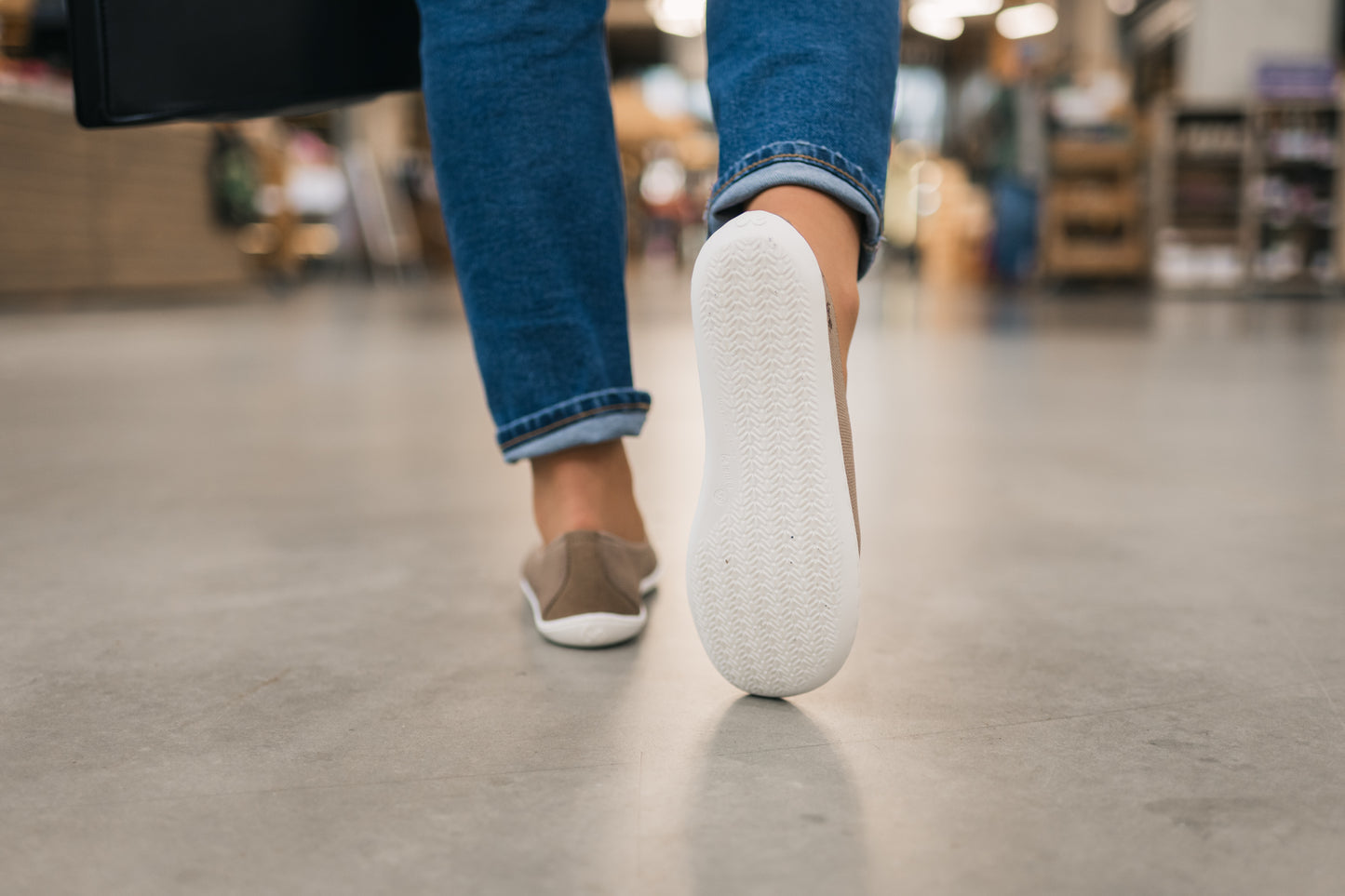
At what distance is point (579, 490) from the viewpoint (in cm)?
73

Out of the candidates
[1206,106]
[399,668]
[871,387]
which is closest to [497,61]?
[399,668]

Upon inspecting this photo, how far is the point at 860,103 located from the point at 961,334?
2.94 metres

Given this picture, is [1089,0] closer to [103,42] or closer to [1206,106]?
[1206,106]

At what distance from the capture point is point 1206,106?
664 centimetres

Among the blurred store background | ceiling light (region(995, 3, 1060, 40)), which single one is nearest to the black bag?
the blurred store background

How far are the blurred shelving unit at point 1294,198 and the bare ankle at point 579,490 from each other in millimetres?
6725

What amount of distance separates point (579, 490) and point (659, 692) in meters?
0.17

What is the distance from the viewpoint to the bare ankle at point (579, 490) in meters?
0.73

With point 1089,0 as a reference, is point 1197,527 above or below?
below

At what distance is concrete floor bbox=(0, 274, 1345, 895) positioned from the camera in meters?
0.42

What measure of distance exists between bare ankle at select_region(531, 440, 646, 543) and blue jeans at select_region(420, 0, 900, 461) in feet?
0.07

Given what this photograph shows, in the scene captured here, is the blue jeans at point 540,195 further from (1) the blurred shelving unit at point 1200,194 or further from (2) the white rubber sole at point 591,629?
(1) the blurred shelving unit at point 1200,194

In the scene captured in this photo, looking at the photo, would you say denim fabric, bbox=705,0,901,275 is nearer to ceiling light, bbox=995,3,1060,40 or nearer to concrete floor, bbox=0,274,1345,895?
concrete floor, bbox=0,274,1345,895

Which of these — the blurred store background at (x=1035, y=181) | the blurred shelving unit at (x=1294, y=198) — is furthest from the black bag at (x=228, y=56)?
the blurred shelving unit at (x=1294, y=198)
